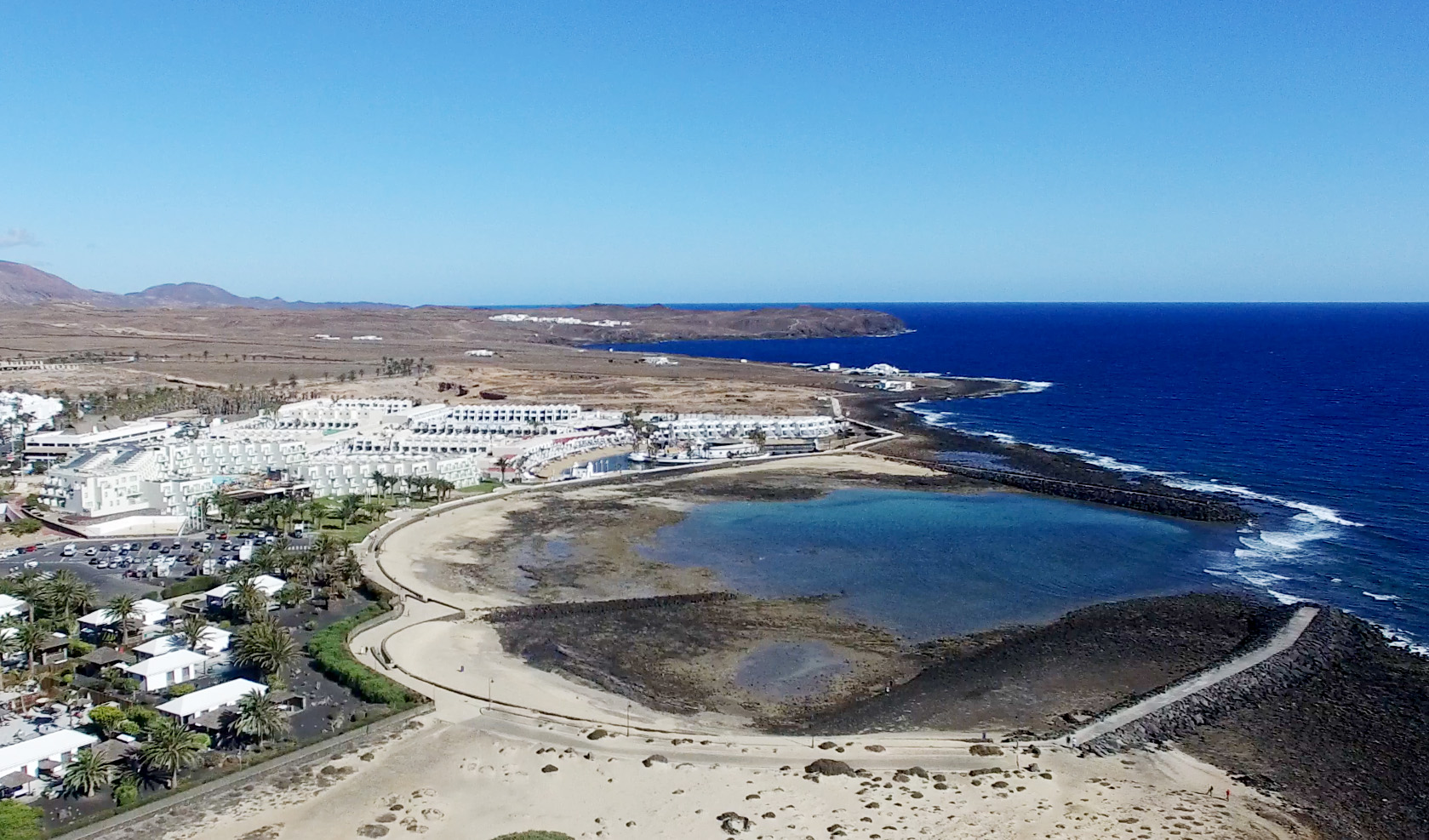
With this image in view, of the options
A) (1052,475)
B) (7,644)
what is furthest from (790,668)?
(1052,475)

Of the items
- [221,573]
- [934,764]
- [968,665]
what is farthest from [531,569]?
[934,764]

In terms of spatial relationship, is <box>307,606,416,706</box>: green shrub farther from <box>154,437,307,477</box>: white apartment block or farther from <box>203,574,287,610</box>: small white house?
<box>154,437,307,477</box>: white apartment block

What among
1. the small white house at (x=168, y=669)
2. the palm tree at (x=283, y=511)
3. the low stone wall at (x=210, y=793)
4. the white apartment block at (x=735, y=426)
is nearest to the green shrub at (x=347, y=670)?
the low stone wall at (x=210, y=793)

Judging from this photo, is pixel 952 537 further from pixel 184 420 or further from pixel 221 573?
pixel 184 420

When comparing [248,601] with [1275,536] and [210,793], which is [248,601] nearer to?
[210,793]

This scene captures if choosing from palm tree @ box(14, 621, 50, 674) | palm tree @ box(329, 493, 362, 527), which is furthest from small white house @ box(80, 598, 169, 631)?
palm tree @ box(329, 493, 362, 527)
